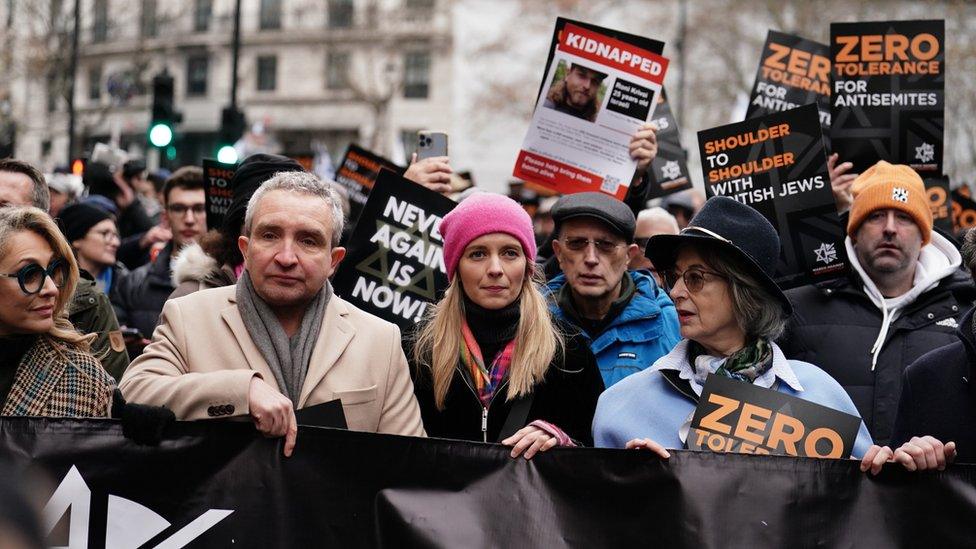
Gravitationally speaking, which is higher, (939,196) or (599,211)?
(939,196)

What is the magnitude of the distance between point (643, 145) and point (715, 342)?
7.26ft

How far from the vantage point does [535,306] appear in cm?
446

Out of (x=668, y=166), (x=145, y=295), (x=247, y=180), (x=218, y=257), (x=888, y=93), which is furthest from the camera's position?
(x=668, y=166)

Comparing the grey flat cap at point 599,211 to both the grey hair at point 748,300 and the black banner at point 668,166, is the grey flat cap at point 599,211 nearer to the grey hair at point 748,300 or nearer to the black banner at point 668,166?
the grey hair at point 748,300

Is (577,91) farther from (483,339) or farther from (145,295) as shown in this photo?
(145,295)

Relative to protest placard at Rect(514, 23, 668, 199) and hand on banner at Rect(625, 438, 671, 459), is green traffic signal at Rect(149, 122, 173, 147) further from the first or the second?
hand on banner at Rect(625, 438, 671, 459)

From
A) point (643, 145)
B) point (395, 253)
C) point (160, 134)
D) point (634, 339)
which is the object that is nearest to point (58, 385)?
point (395, 253)

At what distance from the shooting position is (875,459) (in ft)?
11.5

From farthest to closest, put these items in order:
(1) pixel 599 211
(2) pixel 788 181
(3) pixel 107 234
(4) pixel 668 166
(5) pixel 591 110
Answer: (4) pixel 668 166 < (3) pixel 107 234 < (5) pixel 591 110 < (2) pixel 788 181 < (1) pixel 599 211

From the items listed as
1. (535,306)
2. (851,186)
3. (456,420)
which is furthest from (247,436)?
(851,186)

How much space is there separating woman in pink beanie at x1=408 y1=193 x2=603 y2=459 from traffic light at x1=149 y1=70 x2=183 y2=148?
41.0 ft

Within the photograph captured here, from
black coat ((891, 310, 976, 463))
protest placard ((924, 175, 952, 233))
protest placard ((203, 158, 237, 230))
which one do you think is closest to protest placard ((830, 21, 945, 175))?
protest placard ((924, 175, 952, 233))

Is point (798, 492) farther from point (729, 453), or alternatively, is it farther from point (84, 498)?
point (84, 498)

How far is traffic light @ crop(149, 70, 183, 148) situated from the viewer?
16.4 meters
